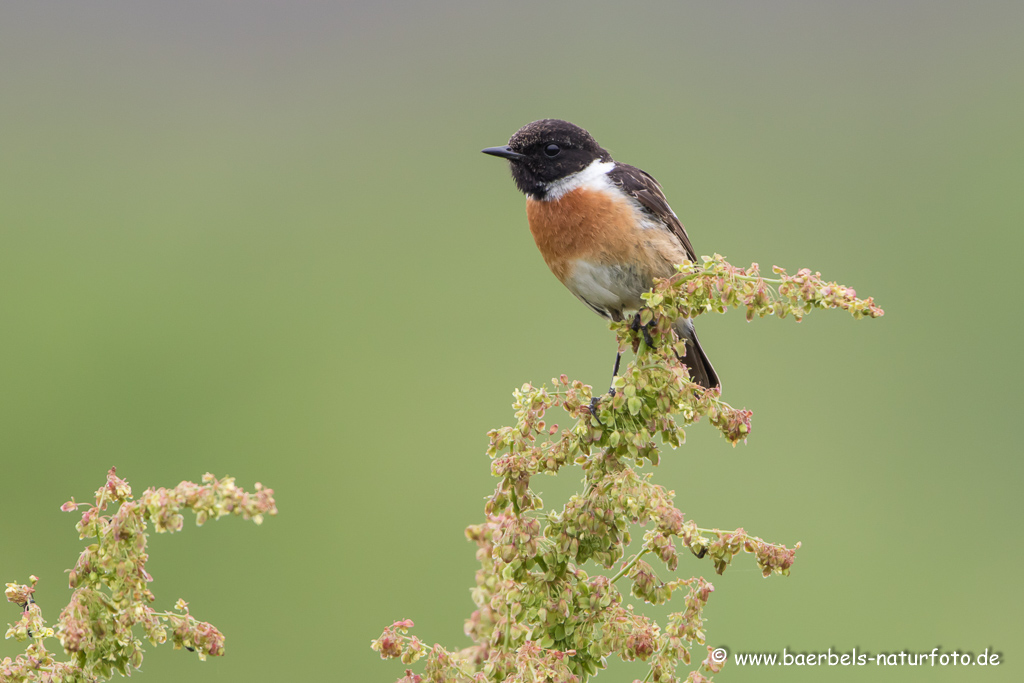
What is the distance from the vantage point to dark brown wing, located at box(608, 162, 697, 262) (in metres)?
4.81

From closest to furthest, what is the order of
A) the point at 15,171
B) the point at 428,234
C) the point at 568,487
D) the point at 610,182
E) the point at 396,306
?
the point at 610,182, the point at 568,487, the point at 396,306, the point at 428,234, the point at 15,171

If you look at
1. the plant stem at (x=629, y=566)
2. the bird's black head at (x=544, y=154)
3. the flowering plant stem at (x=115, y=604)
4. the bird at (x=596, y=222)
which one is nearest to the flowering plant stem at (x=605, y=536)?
the plant stem at (x=629, y=566)

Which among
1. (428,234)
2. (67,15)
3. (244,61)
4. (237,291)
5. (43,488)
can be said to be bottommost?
(43,488)

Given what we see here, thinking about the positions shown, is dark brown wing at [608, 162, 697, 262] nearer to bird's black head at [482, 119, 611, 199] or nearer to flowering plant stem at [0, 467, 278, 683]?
bird's black head at [482, 119, 611, 199]

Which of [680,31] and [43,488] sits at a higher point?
[680,31]

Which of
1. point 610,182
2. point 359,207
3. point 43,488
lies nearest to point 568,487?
point 610,182

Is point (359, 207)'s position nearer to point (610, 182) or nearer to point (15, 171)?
point (15, 171)

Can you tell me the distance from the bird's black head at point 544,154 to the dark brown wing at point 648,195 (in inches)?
7.4

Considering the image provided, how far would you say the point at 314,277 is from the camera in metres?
11.4

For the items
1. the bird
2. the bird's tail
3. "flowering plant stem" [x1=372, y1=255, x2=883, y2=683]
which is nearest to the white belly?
the bird

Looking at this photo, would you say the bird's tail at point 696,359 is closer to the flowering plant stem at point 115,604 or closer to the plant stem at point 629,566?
the plant stem at point 629,566

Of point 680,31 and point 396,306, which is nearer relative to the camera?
point 396,306

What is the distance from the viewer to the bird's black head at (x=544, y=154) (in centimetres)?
490

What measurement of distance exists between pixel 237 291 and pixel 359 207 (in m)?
2.10
